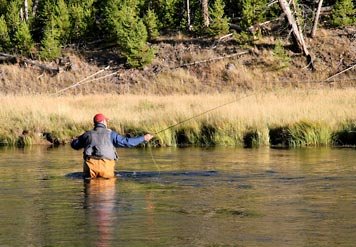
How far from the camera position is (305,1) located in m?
49.9

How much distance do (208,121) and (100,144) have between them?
27.5 ft

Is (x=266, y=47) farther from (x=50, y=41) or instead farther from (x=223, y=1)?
(x=50, y=41)

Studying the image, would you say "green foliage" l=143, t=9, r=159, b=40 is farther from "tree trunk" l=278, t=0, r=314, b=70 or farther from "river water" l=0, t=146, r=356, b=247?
"river water" l=0, t=146, r=356, b=247

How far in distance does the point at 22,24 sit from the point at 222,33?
9542mm

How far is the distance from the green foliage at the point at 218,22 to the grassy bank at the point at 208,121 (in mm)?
16242

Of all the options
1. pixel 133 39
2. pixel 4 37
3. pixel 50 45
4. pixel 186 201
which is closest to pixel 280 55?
pixel 133 39

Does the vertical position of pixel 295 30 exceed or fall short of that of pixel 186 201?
it exceeds it

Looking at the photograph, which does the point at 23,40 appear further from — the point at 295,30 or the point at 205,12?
the point at 295,30

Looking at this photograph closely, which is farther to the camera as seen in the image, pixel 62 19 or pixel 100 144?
pixel 62 19

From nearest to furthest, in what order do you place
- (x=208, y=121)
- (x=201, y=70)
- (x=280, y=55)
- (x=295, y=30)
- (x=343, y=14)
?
1. (x=208, y=121)
2. (x=295, y=30)
3. (x=280, y=55)
4. (x=201, y=70)
5. (x=343, y=14)

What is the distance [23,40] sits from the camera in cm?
4697

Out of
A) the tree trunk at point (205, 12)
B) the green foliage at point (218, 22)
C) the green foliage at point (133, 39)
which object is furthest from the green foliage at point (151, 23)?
the green foliage at point (218, 22)

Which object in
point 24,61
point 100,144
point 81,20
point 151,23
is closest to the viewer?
point 100,144

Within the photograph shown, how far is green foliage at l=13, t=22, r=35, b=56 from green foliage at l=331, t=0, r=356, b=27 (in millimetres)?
14355
